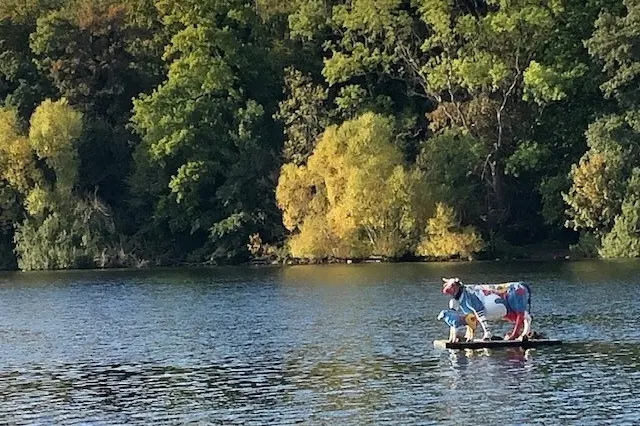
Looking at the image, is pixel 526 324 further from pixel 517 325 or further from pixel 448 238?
pixel 448 238

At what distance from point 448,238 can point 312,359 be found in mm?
51407

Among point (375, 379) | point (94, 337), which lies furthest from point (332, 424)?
point (94, 337)

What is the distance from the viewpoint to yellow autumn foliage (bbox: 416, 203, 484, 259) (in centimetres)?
9512

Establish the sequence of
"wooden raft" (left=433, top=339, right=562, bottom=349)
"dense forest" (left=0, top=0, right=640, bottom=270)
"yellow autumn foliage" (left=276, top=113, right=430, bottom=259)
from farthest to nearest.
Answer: "yellow autumn foliage" (left=276, top=113, right=430, bottom=259) → "dense forest" (left=0, top=0, right=640, bottom=270) → "wooden raft" (left=433, top=339, right=562, bottom=349)

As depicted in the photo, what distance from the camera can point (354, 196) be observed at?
95.9 metres

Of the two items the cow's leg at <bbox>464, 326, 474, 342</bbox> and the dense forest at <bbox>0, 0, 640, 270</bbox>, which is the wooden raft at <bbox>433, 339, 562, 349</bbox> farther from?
the dense forest at <bbox>0, 0, 640, 270</bbox>

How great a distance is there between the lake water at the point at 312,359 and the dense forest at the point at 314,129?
19538mm

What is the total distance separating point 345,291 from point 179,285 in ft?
46.1

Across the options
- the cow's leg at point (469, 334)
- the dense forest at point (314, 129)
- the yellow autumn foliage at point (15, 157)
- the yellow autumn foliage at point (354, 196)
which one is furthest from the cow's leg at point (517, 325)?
the yellow autumn foliage at point (15, 157)

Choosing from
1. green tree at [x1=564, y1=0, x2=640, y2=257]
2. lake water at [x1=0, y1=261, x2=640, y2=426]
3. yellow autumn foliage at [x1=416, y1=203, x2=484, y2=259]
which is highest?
green tree at [x1=564, y1=0, x2=640, y2=257]

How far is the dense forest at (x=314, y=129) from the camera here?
313 ft

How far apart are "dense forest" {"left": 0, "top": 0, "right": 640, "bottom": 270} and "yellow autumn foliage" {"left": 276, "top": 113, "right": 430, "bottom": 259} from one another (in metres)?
0.15

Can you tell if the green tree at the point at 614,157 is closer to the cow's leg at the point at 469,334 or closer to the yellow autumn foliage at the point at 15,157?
the yellow autumn foliage at the point at 15,157

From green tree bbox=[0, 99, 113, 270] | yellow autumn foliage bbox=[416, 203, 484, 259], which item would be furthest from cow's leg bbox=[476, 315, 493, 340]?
green tree bbox=[0, 99, 113, 270]
